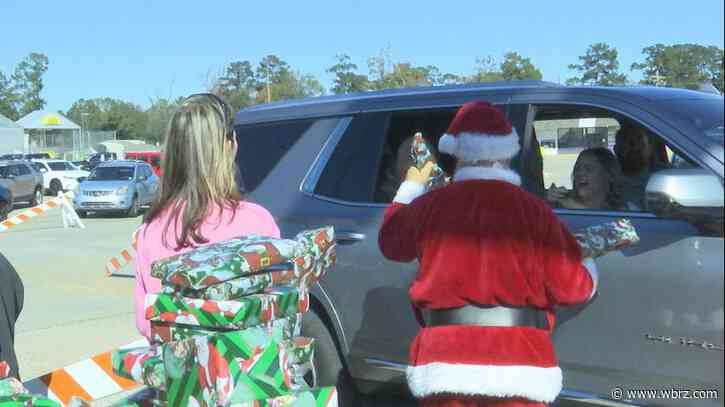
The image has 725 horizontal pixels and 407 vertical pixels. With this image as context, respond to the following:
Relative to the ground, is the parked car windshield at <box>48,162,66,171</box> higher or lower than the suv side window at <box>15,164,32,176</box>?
lower

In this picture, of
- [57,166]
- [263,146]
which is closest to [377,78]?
[57,166]

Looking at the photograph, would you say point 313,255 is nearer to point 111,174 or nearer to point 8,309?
point 8,309

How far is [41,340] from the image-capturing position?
7836mm

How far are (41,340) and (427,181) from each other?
568 cm

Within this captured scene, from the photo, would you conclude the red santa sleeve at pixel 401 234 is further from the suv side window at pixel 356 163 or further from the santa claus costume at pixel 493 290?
the suv side window at pixel 356 163

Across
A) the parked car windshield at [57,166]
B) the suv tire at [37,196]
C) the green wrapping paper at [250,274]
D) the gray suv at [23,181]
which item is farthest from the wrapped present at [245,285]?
the parked car windshield at [57,166]

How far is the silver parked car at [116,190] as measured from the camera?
23.0m

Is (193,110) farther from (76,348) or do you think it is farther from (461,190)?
(76,348)

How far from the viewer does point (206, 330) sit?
97.8 inches

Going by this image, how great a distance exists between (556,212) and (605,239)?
1.04 metres

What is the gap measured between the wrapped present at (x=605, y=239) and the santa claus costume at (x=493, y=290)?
59 millimetres

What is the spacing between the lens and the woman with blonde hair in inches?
110

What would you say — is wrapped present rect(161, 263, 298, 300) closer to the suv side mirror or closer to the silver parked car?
the suv side mirror

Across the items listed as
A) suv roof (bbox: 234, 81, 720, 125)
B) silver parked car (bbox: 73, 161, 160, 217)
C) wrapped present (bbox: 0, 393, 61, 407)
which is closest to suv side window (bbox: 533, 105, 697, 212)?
suv roof (bbox: 234, 81, 720, 125)
